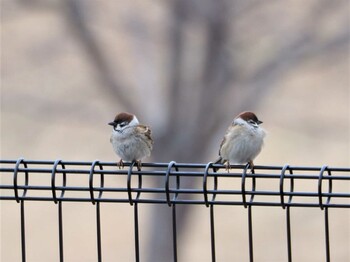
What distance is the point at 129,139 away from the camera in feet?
18.6

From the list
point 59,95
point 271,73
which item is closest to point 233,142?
point 271,73

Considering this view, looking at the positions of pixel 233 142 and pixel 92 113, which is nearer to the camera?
pixel 233 142

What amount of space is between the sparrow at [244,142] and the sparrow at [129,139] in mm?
498

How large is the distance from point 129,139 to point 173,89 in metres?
3.75

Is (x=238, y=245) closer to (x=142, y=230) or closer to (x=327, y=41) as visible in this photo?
(x=142, y=230)

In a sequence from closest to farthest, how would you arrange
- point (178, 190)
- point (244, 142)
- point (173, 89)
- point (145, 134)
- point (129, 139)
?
point (178, 190)
point (244, 142)
point (129, 139)
point (145, 134)
point (173, 89)

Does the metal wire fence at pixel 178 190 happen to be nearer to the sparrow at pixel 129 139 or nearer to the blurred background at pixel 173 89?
the sparrow at pixel 129 139

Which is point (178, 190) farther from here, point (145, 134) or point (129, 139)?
point (145, 134)

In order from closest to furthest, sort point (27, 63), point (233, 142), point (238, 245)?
1. point (233, 142)
2. point (27, 63)
3. point (238, 245)

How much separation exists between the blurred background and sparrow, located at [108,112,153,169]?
321 centimetres

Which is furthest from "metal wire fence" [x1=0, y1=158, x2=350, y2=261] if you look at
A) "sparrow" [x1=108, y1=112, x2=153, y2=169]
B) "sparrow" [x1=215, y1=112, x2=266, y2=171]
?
"sparrow" [x1=108, y1=112, x2=153, y2=169]

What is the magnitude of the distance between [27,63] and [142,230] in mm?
2324

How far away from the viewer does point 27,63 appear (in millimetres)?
9828

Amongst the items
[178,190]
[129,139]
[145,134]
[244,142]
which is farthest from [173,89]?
Answer: [178,190]
